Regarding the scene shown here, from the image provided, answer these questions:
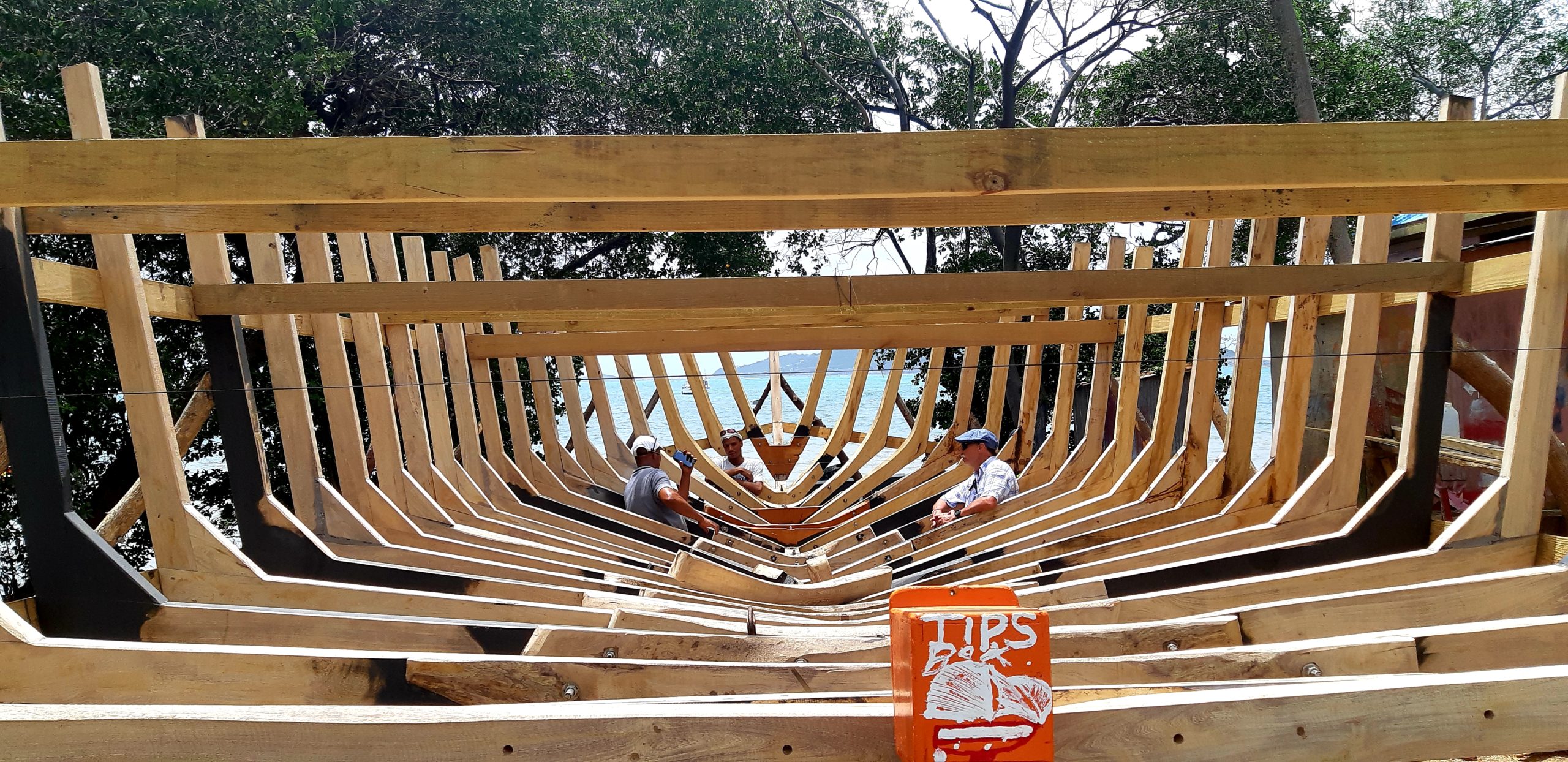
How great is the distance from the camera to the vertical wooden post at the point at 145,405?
3.85 metres

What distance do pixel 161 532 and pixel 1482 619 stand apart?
14.1ft

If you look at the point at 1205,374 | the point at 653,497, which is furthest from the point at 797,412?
the point at 1205,374

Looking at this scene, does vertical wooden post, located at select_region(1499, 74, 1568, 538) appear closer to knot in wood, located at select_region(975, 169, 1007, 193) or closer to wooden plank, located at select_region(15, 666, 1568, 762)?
wooden plank, located at select_region(15, 666, 1568, 762)

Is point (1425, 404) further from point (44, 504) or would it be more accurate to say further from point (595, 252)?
point (595, 252)

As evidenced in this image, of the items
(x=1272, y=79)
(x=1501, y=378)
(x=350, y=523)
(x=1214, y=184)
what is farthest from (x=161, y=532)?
(x=1272, y=79)

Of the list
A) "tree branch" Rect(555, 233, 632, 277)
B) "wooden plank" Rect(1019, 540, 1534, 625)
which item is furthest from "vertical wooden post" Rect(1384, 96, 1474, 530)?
"tree branch" Rect(555, 233, 632, 277)

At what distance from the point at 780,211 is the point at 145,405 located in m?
2.35

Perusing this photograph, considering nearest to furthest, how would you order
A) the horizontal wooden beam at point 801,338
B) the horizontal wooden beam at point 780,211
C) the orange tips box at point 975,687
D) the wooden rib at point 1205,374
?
the orange tips box at point 975,687 < the horizontal wooden beam at point 780,211 < the wooden rib at point 1205,374 < the horizontal wooden beam at point 801,338

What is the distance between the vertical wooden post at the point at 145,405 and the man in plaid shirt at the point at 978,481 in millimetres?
4501

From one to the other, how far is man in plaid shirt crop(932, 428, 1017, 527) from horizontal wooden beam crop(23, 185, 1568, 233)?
11.3 feet

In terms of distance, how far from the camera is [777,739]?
1.99m

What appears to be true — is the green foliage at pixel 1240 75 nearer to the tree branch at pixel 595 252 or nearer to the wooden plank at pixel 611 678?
the tree branch at pixel 595 252

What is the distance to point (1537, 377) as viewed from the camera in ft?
12.8

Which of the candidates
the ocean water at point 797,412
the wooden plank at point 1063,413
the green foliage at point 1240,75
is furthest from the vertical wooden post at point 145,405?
the green foliage at point 1240,75
